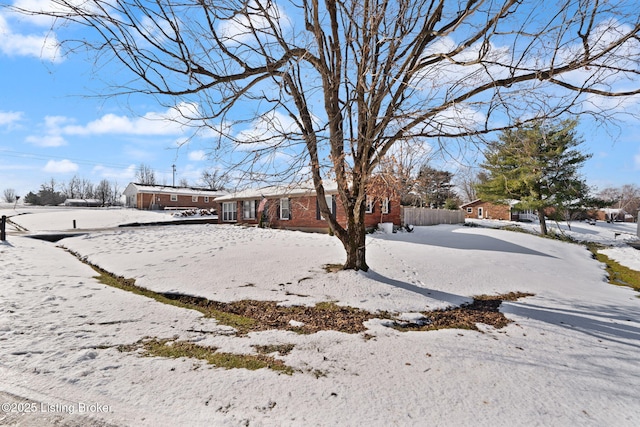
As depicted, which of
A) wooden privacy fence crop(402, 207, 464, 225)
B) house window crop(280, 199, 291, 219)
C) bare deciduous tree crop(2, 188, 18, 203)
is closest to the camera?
house window crop(280, 199, 291, 219)

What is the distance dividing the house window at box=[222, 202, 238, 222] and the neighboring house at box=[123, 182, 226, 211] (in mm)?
13157

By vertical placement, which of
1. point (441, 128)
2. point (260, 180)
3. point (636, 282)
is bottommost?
point (636, 282)

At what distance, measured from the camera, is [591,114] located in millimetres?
4773

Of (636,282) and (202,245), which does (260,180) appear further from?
(636,282)

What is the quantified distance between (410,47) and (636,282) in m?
10.7

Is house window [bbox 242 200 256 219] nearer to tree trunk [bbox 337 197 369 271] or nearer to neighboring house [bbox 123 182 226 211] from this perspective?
tree trunk [bbox 337 197 369 271]

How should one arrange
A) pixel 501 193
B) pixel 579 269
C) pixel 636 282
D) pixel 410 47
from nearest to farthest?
pixel 410 47 → pixel 636 282 → pixel 579 269 → pixel 501 193

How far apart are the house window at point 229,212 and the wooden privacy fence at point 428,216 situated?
43.9 ft

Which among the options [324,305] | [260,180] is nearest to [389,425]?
[324,305]

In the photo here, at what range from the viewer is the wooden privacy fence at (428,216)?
73.8 ft

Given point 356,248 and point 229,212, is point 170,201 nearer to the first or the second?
point 229,212

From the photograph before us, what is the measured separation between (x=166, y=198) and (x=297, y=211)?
29.7 m

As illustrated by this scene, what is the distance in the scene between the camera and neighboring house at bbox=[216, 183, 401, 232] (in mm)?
16938

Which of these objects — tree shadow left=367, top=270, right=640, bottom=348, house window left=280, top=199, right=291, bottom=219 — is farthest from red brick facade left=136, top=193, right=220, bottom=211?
tree shadow left=367, top=270, right=640, bottom=348
